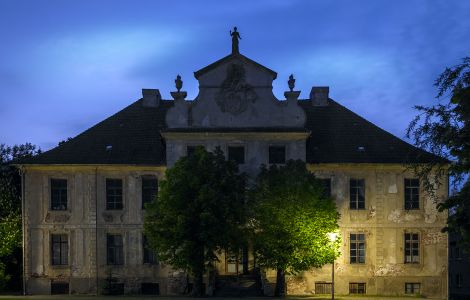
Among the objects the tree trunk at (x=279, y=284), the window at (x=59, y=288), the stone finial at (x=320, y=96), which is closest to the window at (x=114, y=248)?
the window at (x=59, y=288)

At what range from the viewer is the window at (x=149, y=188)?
35.8m

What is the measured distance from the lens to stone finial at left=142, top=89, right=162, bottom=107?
129 ft

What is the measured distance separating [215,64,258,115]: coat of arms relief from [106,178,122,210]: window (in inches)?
309

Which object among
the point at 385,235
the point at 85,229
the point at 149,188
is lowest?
the point at 385,235

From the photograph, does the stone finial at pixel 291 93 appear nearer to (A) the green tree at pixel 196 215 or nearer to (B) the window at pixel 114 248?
(A) the green tree at pixel 196 215

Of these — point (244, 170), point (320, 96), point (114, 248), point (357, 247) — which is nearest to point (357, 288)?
point (357, 247)

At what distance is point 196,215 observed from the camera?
1151 inches

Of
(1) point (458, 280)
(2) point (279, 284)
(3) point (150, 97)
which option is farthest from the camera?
(1) point (458, 280)

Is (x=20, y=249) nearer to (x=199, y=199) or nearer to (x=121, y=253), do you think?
(x=121, y=253)

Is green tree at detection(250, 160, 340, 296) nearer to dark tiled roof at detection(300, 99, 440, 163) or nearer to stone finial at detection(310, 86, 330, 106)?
dark tiled roof at detection(300, 99, 440, 163)

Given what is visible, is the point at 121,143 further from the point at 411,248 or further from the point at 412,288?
the point at 412,288

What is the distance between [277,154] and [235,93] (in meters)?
4.34

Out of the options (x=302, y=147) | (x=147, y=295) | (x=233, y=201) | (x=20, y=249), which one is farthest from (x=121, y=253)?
(x=302, y=147)

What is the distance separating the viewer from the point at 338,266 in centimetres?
3506
